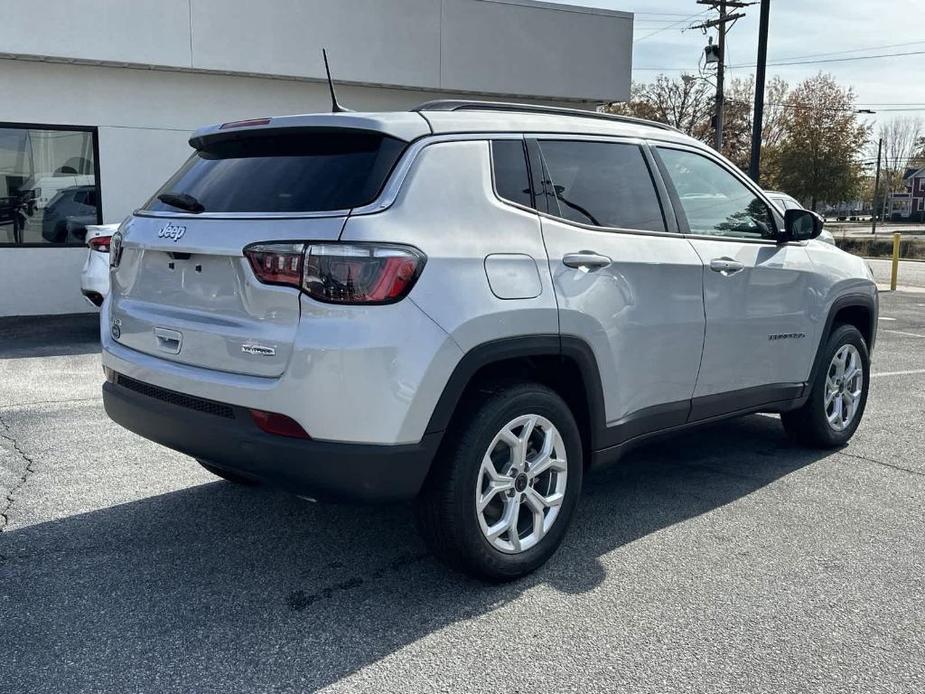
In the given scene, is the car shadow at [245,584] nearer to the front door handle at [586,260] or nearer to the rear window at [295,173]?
the front door handle at [586,260]

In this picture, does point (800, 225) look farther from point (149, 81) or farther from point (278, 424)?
point (149, 81)

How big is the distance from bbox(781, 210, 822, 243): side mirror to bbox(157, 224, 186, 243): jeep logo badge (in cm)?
332

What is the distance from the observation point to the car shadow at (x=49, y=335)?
922cm

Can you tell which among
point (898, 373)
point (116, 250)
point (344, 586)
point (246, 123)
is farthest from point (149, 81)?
point (344, 586)

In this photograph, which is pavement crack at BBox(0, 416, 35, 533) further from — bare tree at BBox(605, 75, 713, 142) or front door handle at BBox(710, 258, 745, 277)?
bare tree at BBox(605, 75, 713, 142)

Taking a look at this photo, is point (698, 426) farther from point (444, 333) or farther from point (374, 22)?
point (374, 22)

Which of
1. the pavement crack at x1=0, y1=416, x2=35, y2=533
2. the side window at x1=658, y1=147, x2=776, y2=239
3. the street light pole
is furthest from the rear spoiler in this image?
the street light pole

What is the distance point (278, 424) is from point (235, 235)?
722 mm

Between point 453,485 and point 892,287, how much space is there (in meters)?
18.0

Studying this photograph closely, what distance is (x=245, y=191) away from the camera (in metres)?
3.49

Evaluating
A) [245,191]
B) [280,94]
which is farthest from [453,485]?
[280,94]

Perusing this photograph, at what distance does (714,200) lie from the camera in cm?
475

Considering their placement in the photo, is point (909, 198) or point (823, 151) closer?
point (823, 151)

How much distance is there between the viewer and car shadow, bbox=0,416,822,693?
2.97 meters
